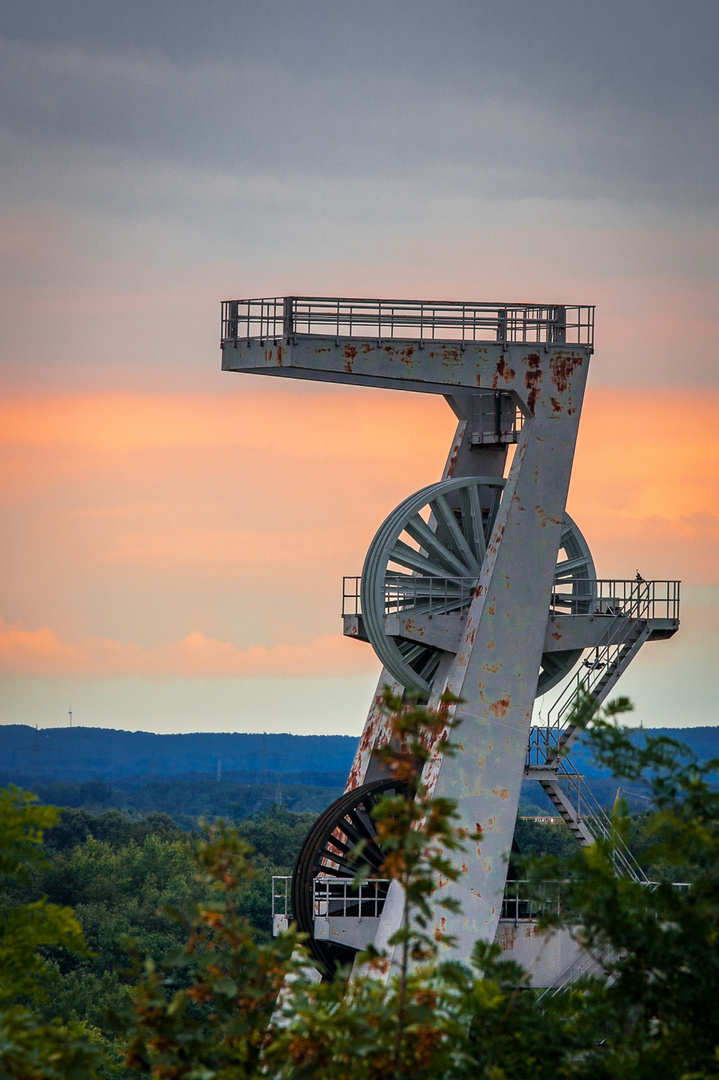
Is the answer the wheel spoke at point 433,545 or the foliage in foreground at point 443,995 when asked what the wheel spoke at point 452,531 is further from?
the foliage in foreground at point 443,995

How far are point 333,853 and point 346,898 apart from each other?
199 centimetres

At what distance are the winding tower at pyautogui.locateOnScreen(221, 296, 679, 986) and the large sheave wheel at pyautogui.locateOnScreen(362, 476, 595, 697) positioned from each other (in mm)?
35

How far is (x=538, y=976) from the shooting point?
29641 mm

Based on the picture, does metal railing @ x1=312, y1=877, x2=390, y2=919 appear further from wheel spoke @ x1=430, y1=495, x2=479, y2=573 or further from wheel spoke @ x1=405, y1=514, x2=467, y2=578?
wheel spoke @ x1=430, y1=495, x2=479, y2=573

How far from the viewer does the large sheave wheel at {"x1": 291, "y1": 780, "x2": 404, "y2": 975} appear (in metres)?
31.0

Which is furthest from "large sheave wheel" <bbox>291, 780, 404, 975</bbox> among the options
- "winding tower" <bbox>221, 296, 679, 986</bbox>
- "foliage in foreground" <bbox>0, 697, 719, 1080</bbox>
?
"foliage in foreground" <bbox>0, 697, 719, 1080</bbox>

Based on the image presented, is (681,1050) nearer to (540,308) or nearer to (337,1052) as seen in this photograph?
(337,1052)

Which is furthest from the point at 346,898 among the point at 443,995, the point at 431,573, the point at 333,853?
the point at 443,995

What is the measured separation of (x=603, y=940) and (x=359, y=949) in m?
15.0

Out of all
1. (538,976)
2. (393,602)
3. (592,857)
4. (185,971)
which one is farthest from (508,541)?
(185,971)

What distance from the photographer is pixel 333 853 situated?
1284 inches

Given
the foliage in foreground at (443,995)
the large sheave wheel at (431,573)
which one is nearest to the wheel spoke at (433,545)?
the large sheave wheel at (431,573)

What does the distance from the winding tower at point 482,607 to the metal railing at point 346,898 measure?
55 millimetres

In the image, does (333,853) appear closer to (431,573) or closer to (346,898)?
(346,898)
